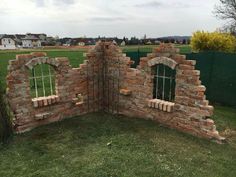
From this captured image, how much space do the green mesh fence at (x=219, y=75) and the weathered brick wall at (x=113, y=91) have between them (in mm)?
3703

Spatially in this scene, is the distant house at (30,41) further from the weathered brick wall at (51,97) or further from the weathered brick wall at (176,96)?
the weathered brick wall at (176,96)

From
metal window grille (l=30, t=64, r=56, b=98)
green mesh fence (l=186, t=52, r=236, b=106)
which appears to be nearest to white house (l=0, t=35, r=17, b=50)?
metal window grille (l=30, t=64, r=56, b=98)

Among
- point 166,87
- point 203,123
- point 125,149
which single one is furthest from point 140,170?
point 166,87

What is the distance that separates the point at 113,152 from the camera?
237 inches

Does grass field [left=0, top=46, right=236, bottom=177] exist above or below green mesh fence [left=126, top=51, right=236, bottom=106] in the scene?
below

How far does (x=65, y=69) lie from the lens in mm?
8062

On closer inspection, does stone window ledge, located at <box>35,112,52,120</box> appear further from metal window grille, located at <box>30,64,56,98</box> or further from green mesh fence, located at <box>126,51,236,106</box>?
green mesh fence, located at <box>126,51,236,106</box>

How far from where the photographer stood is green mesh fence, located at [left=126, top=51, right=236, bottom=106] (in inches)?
401

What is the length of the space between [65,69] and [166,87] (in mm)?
4848

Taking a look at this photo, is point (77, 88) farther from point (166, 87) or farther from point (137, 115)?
point (166, 87)

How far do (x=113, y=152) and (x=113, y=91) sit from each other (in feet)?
11.1

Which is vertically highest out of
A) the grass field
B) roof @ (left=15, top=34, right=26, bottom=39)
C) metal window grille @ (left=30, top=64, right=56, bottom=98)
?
roof @ (left=15, top=34, right=26, bottom=39)

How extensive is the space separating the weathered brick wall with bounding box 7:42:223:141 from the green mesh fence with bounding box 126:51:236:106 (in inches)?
146

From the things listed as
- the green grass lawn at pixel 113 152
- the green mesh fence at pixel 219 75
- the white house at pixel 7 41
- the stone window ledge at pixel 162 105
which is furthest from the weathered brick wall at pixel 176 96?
the white house at pixel 7 41
